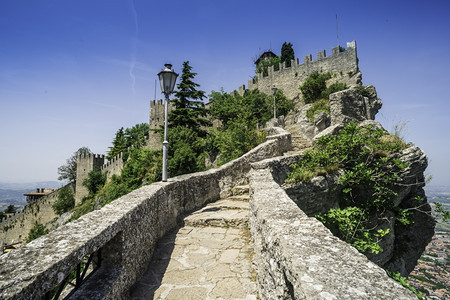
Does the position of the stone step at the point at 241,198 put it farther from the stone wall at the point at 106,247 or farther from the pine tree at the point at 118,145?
the pine tree at the point at 118,145

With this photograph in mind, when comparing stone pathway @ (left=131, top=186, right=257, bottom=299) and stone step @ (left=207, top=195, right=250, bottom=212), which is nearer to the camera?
stone pathway @ (left=131, top=186, right=257, bottom=299)

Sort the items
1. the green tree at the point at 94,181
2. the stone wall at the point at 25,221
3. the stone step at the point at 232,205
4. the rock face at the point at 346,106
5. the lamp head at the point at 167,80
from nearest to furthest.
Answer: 1. the lamp head at the point at 167,80
2. the stone step at the point at 232,205
3. the rock face at the point at 346,106
4. the green tree at the point at 94,181
5. the stone wall at the point at 25,221

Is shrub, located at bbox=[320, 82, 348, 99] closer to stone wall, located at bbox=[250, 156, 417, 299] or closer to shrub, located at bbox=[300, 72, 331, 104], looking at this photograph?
shrub, located at bbox=[300, 72, 331, 104]

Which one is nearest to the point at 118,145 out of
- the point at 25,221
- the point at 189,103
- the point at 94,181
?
the point at 94,181

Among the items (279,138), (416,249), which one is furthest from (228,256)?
(416,249)

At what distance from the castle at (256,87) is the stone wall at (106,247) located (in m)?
28.7

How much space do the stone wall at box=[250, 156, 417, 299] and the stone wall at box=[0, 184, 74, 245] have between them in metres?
44.8

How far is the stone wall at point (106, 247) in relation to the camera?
1526mm

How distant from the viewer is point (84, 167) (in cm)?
3966

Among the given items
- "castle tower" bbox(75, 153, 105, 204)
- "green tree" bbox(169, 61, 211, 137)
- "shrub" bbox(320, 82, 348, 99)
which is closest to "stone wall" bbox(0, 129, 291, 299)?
"green tree" bbox(169, 61, 211, 137)

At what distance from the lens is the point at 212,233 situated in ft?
16.0

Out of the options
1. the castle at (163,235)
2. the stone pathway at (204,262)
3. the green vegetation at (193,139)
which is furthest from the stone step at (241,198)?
the green vegetation at (193,139)

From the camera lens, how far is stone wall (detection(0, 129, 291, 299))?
1526mm

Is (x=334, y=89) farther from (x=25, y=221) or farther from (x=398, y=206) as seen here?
(x=25, y=221)
